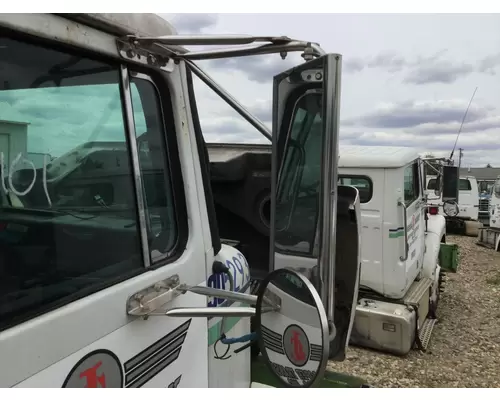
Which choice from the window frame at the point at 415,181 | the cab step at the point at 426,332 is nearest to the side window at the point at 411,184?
the window frame at the point at 415,181

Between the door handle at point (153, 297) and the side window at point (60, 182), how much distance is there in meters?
0.07

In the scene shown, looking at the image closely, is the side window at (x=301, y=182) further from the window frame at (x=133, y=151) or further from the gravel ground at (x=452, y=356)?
the gravel ground at (x=452, y=356)

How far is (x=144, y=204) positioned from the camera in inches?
59.9

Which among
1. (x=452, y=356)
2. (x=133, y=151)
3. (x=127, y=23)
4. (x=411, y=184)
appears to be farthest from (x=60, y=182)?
(x=452, y=356)

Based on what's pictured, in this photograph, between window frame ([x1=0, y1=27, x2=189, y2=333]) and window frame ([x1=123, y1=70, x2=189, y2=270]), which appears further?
window frame ([x1=123, y1=70, x2=189, y2=270])

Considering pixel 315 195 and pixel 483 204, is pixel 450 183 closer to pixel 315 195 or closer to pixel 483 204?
pixel 315 195

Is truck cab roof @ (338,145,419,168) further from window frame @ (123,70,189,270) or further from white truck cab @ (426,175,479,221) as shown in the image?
white truck cab @ (426,175,479,221)

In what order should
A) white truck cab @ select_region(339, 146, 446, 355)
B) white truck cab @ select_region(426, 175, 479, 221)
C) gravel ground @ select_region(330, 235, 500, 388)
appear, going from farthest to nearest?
white truck cab @ select_region(426, 175, 479, 221), white truck cab @ select_region(339, 146, 446, 355), gravel ground @ select_region(330, 235, 500, 388)

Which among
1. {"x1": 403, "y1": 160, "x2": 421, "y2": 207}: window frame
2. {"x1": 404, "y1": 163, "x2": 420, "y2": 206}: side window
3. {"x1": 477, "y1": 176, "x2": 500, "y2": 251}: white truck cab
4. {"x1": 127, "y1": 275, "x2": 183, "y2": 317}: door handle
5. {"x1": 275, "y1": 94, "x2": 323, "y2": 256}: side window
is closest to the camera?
{"x1": 127, "y1": 275, "x2": 183, "y2": 317}: door handle

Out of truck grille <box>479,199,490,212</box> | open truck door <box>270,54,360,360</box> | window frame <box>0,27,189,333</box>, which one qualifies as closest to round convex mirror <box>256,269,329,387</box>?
open truck door <box>270,54,360,360</box>

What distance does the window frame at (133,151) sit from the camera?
1.14 metres

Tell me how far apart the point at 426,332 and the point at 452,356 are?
426 millimetres

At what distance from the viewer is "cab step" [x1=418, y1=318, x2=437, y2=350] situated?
5913mm

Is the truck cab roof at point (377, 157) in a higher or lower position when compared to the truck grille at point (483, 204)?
higher
